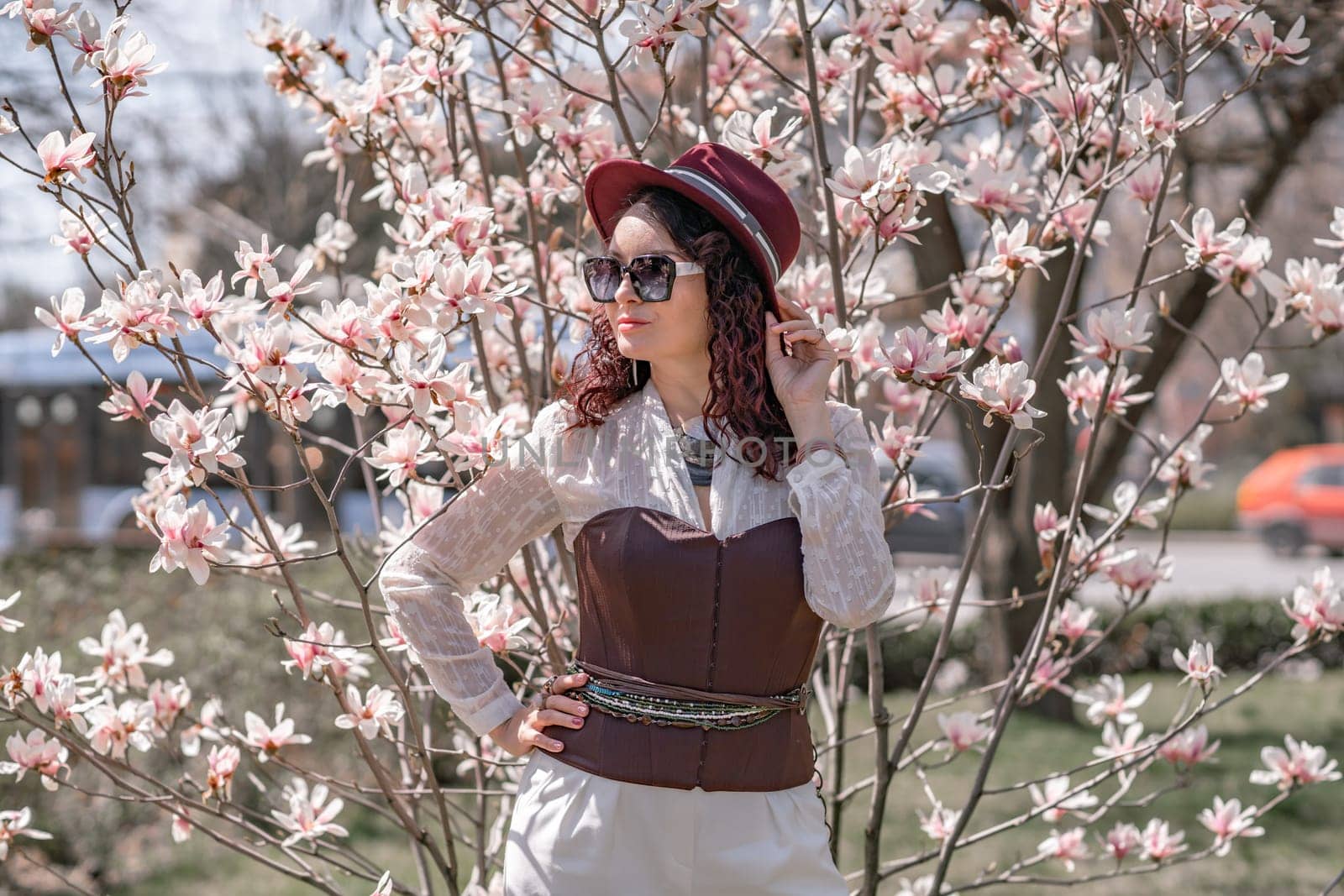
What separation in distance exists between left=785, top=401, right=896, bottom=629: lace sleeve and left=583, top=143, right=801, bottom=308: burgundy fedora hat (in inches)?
11.6

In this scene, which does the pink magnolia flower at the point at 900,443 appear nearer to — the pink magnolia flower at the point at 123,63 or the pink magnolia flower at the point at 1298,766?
the pink magnolia flower at the point at 1298,766

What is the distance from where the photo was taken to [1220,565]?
16.7 m

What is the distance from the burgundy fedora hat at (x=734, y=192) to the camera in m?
1.79

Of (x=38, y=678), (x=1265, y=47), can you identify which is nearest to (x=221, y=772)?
(x=38, y=678)

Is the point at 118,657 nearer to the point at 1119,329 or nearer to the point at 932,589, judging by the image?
the point at 932,589

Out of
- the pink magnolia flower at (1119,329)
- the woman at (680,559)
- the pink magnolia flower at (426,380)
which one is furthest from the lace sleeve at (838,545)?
the pink magnolia flower at (1119,329)

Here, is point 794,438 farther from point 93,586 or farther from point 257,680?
point 93,586

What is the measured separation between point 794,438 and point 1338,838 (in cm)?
411

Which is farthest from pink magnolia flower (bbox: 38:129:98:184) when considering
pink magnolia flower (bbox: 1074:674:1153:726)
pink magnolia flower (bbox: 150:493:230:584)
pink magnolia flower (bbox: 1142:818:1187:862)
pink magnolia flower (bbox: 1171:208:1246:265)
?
pink magnolia flower (bbox: 1142:818:1187:862)

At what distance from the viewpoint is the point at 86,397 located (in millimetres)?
12445

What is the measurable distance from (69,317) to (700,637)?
1.01 m

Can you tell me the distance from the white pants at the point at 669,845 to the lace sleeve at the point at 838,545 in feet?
0.93

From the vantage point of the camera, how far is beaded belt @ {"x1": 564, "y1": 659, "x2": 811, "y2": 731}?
1.72 meters

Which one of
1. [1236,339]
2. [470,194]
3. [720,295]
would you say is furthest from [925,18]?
[1236,339]
